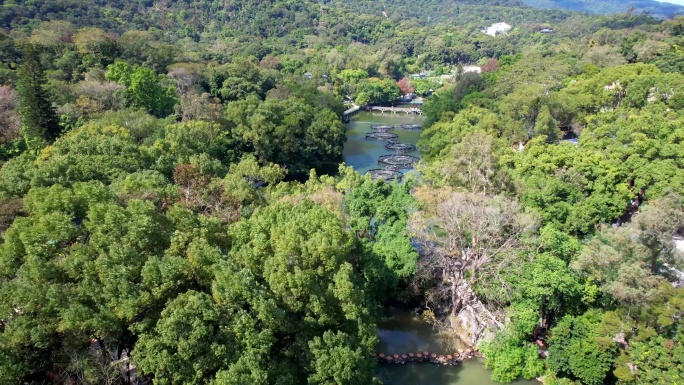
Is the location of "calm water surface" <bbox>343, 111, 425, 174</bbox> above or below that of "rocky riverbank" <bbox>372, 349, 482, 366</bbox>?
below

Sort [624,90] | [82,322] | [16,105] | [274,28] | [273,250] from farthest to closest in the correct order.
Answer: [274,28] → [624,90] → [16,105] → [273,250] → [82,322]

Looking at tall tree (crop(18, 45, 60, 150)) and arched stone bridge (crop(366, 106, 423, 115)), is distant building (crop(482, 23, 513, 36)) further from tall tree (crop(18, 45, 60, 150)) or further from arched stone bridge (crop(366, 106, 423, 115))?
tall tree (crop(18, 45, 60, 150))

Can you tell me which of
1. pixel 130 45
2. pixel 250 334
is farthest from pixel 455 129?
pixel 130 45

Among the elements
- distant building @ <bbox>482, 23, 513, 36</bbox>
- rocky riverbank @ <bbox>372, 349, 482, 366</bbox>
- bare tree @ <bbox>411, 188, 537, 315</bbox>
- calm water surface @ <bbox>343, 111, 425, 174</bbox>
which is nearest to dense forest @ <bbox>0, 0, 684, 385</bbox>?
bare tree @ <bbox>411, 188, 537, 315</bbox>

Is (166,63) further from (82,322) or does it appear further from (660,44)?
(660,44)

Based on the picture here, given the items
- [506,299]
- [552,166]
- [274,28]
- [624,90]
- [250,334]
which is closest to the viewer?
[250,334]

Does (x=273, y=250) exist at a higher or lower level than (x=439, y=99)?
higher

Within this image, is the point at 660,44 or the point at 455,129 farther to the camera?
the point at 660,44

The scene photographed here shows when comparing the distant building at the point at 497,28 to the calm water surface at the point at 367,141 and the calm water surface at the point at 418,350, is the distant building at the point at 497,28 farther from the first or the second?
the calm water surface at the point at 418,350
